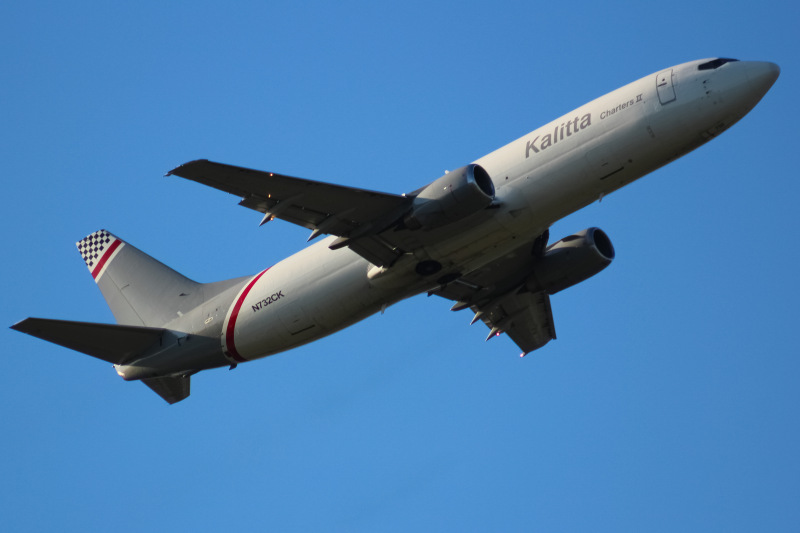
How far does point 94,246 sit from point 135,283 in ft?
10.7

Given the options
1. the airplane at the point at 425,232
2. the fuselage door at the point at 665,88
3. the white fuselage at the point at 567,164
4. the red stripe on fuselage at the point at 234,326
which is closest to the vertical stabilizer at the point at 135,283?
the airplane at the point at 425,232

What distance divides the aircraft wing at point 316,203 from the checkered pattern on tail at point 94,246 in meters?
13.5

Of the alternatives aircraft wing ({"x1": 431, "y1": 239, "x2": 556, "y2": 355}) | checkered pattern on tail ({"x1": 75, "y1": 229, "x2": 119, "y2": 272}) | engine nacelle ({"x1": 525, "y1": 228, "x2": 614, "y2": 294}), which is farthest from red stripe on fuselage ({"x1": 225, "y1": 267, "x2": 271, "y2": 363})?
engine nacelle ({"x1": 525, "y1": 228, "x2": 614, "y2": 294})

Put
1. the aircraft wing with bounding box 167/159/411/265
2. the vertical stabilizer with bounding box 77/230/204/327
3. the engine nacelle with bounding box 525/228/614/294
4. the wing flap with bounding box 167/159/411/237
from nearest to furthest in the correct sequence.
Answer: the wing flap with bounding box 167/159/411/237, the aircraft wing with bounding box 167/159/411/265, the engine nacelle with bounding box 525/228/614/294, the vertical stabilizer with bounding box 77/230/204/327

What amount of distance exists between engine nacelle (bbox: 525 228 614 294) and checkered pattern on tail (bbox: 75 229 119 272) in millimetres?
18171

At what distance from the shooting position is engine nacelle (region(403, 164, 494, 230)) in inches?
1284

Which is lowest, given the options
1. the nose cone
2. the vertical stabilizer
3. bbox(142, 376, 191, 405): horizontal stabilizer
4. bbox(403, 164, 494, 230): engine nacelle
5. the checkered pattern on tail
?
bbox(142, 376, 191, 405): horizontal stabilizer

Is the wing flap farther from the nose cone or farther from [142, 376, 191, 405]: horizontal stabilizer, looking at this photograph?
the nose cone

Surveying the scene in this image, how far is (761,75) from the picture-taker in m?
33.0

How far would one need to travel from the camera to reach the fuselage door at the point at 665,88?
3338 centimetres

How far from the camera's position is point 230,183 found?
3241cm

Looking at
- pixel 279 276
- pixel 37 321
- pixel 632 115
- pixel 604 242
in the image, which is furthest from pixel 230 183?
pixel 604 242

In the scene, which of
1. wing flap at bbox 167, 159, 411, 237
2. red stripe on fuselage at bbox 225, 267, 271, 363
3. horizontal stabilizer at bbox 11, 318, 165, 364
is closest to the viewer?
wing flap at bbox 167, 159, 411, 237

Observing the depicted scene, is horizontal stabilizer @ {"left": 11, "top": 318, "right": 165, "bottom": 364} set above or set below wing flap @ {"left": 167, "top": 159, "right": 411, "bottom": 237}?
below
